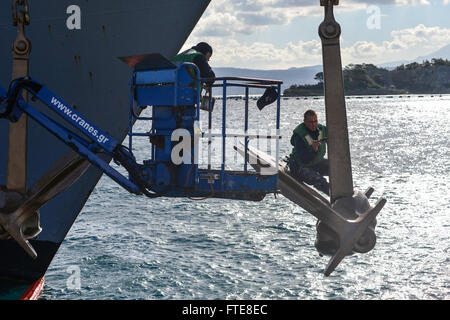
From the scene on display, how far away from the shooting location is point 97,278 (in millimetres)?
20562

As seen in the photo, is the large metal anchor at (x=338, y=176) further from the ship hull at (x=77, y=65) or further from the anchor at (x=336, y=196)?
the ship hull at (x=77, y=65)

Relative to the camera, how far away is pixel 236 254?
80.0 feet

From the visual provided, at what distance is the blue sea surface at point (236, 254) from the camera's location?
1967cm

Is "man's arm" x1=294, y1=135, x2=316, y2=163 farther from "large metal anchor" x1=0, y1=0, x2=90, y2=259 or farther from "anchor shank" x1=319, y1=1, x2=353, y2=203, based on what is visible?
"large metal anchor" x1=0, y1=0, x2=90, y2=259

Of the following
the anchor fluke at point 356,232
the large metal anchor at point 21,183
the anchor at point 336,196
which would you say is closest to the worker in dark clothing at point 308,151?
the anchor at point 336,196

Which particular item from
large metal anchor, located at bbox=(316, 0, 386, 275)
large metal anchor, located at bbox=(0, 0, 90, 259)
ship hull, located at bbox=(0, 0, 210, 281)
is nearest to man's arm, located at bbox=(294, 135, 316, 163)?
large metal anchor, located at bbox=(316, 0, 386, 275)

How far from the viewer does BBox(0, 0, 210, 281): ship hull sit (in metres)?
11.7

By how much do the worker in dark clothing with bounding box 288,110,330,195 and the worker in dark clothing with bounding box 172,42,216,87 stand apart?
5.34ft

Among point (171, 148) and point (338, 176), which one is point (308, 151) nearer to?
point (338, 176)

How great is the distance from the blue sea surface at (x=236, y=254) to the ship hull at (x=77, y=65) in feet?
20.8

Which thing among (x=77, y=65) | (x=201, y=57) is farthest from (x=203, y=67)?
(x=77, y=65)
